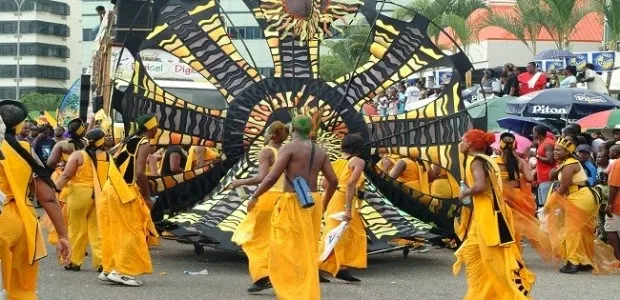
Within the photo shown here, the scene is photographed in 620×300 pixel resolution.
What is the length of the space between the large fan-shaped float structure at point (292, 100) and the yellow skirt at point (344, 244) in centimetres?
119

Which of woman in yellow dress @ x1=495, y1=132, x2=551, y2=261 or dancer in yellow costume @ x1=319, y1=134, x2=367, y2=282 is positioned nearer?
dancer in yellow costume @ x1=319, y1=134, x2=367, y2=282

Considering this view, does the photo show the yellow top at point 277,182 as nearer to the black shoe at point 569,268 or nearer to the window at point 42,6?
the black shoe at point 569,268

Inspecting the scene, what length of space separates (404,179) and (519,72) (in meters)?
10.7

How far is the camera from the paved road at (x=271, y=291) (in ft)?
37.7

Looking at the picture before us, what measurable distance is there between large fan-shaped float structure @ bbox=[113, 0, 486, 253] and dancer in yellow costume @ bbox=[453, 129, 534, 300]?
367cm

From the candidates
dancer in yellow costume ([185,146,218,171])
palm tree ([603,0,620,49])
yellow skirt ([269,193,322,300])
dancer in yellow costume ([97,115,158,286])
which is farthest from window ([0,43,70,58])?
yellow skirt ([269,193,322,300])

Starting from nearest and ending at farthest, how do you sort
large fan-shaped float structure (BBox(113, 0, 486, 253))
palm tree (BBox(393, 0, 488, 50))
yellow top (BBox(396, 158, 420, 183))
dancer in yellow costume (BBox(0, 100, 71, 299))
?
dancer in yellow costume (BBox(0, 100, 71, 299))
large fan-shaped float structure (BBox(113, 0, 486, 253))
yellow top (BBox(396, 158, 420, 183))
palm tree (BBox(393, 0, 488, 50))

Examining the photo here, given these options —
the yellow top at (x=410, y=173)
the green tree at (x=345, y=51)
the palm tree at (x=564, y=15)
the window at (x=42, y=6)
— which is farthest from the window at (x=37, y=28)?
the yellow top at (x=410, y=173)

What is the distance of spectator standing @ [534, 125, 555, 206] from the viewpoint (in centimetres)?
1667

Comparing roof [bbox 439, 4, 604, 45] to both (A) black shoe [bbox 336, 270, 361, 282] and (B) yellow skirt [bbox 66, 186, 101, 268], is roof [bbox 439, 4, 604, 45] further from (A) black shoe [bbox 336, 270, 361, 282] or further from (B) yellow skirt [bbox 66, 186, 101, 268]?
(A) black shoe [bbox 336, 270, 361, 282]

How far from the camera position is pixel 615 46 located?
1340 inches

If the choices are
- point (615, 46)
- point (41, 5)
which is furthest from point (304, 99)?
point (41, 5)

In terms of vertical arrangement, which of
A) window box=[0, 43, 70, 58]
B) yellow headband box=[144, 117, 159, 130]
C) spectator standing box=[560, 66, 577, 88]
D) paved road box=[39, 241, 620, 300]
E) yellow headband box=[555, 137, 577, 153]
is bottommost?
paved road box=[39, 241, 620, 300]

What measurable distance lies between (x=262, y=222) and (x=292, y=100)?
259 centimetres
